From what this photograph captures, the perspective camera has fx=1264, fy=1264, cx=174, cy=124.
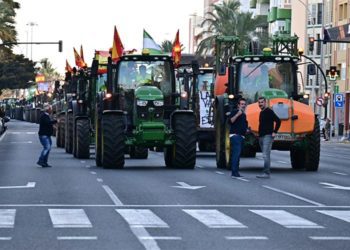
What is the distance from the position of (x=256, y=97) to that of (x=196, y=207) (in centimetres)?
1331

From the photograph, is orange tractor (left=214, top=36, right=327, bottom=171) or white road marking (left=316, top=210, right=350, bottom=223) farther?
orange tractor (left=214, top=36, right=327, bottom=171)

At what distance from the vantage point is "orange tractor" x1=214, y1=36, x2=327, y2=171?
31625 mm

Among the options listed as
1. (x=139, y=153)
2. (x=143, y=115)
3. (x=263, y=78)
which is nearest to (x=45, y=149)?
(x=143, y=115)

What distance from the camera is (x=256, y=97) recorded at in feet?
109

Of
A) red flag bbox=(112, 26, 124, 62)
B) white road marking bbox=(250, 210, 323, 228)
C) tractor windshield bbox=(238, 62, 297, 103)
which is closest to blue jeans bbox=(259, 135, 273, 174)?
tractor windshield bbox=(238, 62, 297, 103)

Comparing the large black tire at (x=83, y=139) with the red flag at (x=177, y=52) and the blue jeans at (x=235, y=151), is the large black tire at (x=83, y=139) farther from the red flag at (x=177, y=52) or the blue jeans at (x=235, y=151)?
the blue jeans at (x=235, y=151)

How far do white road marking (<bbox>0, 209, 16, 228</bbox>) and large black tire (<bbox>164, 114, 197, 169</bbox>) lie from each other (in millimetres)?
13158

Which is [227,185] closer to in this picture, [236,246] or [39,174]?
[39,174]

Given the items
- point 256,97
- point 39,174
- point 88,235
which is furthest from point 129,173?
point 88,235

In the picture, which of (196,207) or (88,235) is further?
(196,207)

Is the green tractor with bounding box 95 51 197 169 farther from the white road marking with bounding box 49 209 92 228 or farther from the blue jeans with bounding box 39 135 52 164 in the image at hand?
the white road marking with bounding box 49 209 92 228

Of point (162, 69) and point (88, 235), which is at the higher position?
point (162, 69)

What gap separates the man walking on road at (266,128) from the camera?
29.0 m

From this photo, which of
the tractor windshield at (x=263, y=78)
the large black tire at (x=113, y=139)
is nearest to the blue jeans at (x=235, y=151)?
the large black tire at (x=113, y=139)
